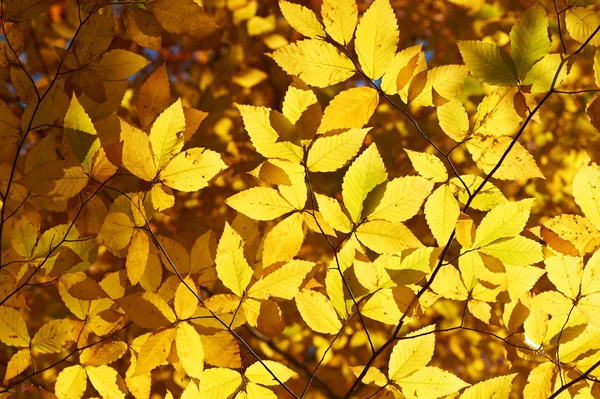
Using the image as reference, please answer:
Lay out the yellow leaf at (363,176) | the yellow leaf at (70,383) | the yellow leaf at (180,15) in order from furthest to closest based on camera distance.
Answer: the yellow leaf at (70,383) < the yellow leaf at (180,15) < the yellow leaf at (363,176)

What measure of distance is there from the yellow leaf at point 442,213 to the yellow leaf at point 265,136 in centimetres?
24

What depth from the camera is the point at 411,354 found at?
3.19 feet

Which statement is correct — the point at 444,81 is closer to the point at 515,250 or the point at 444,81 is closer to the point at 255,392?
the point at 515,250

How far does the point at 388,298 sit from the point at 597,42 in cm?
53

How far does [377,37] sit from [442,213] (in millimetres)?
313

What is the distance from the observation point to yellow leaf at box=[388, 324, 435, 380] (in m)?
0.97

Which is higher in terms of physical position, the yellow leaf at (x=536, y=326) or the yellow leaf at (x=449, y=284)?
the yellow leaf at (x=449, y=284)

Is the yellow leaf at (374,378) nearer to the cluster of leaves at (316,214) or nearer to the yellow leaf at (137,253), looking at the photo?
the cluster of leaves at (316,214)

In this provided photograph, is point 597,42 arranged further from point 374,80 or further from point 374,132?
point 374,132

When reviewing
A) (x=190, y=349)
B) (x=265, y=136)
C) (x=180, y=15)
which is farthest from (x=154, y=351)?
(x=180, y=15)

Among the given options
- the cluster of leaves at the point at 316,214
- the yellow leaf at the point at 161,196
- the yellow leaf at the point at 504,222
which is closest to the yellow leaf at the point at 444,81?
the cluster of leaves at the point at 316,214

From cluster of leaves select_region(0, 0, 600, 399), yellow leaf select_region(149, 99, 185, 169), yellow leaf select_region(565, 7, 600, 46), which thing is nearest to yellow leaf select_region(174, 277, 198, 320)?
cluster of leaves select_region(0, 0, 600, 399)

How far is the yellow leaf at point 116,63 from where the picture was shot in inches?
42.1

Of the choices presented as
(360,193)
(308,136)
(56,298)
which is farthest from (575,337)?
(56,298)
